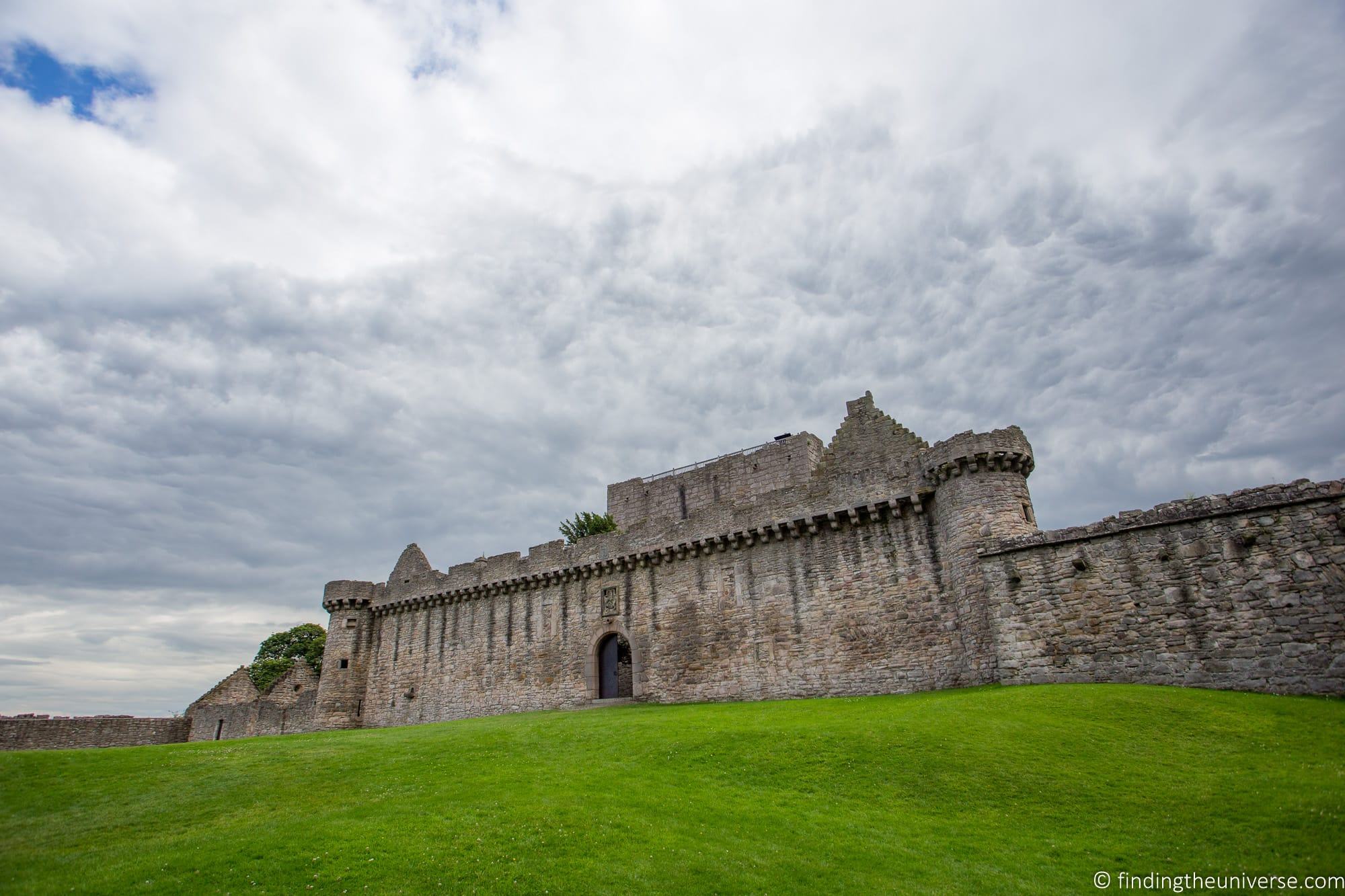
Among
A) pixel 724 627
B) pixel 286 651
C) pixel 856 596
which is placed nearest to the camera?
pixel 856 596

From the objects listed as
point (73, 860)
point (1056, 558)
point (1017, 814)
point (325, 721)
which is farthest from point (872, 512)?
point (325, 721)

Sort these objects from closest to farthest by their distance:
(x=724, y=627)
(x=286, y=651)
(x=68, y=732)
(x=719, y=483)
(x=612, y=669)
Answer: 1. (x=724, y=627)
2. (x=612, y=669)
3. (x=68, y=732)
4. (x=719, y=483)
5. (x=286, y=651)

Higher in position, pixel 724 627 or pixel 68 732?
pixel 724 627

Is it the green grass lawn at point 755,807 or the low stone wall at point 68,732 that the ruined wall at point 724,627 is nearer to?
the green grass lawn at point 755,807

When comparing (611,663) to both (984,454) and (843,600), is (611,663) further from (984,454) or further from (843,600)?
(984,454)

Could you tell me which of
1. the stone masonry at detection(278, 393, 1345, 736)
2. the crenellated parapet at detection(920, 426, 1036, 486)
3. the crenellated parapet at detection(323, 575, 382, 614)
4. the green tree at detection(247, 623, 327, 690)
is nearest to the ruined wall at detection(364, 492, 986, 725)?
the stone masonry at detection(278, 393, 1345, 736)

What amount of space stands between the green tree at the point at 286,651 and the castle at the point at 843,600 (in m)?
15.6

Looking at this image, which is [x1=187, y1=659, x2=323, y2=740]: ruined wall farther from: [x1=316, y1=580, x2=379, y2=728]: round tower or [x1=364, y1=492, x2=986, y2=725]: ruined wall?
[x1=364, y1=492, x2=986, y2=725]: ruined wall

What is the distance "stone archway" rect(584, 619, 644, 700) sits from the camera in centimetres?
3114

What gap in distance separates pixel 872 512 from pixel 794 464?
1034 cm

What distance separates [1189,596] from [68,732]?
45.4 metres

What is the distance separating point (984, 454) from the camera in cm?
2316

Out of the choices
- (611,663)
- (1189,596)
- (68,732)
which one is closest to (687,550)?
(611,663)

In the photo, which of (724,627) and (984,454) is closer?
(984,454)
